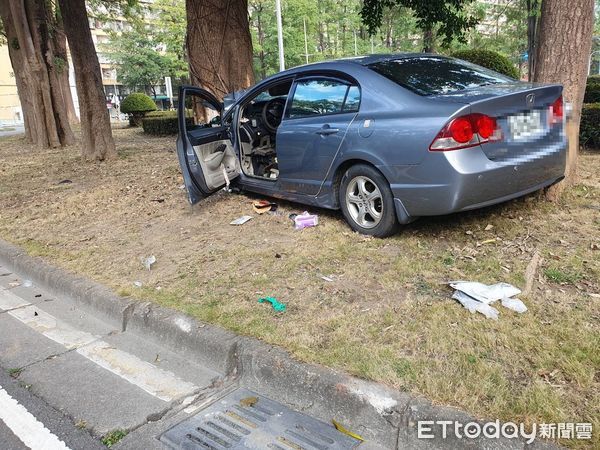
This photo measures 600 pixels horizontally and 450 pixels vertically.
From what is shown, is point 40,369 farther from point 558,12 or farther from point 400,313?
point 558,12

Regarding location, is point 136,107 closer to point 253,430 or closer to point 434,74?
point 434,74

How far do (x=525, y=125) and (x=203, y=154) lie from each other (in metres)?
3.37

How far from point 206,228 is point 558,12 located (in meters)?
4.12

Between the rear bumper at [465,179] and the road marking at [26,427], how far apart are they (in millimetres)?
2956

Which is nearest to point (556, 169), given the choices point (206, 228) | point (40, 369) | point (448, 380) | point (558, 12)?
point (558, 12)

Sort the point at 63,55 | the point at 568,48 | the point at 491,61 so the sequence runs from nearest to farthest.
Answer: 1. the point at 568,48
2. the point at 491,61
3. the point at 63,55

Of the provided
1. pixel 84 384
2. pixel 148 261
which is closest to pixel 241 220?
pixel 148 261

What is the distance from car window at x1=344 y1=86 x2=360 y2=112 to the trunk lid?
75 cm

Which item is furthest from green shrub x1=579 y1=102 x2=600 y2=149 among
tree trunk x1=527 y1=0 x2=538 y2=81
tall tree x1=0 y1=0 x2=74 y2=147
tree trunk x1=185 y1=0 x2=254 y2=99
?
tall tree x1=0 y1=0 x2=74 y2=147

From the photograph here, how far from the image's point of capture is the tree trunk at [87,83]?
10078 millimetres

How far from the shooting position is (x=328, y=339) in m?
3.06

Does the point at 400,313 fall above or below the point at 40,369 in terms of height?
above

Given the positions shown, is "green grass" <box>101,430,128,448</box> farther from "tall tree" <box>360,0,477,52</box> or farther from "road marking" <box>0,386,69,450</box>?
"tall tree" <box>360,0,477,52</box>

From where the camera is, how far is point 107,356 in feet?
11.3
